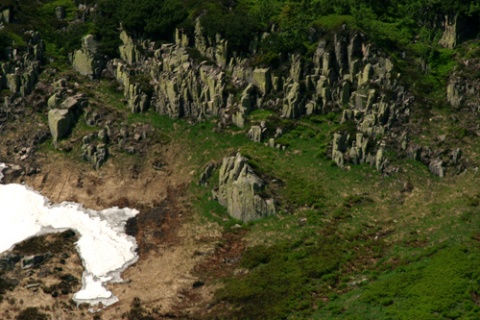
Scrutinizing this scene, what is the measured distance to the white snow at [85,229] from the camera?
70875 mm

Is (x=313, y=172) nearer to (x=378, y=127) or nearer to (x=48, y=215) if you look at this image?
(x=378, y=127)

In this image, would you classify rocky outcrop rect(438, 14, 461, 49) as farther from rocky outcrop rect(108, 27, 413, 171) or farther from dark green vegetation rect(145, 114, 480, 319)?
dark green vegetation rect(145, 114, 480, 319)

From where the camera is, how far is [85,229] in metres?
79.3

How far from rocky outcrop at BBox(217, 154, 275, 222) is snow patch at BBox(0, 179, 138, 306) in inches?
509

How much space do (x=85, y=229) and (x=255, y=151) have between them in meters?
24.6

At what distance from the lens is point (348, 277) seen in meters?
62.4

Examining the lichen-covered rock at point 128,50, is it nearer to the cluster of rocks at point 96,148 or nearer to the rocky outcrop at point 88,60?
the rocky outcrop at point 88,60

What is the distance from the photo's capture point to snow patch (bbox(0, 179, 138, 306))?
70.8 m

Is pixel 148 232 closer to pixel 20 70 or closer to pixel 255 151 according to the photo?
pixel 255 151

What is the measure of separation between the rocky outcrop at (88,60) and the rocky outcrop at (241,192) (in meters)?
35.8

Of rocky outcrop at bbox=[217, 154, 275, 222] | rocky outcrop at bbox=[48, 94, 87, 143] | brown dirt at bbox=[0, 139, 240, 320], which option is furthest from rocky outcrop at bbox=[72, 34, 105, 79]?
rocky outcrop at bbox=[217, 154, 275, 222]

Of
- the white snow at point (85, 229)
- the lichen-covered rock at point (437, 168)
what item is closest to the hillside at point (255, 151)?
the lichen-covered rock at point (437, 168)

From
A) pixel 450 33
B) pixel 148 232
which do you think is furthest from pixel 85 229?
pixel 450 33

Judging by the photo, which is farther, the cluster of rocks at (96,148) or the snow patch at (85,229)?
the cluster of rocks at (96,148)
